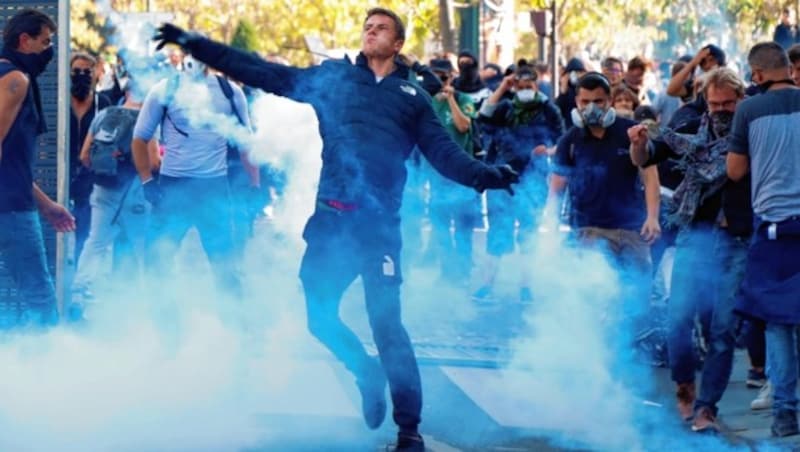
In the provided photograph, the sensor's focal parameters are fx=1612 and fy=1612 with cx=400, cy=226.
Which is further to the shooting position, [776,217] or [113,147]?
[113,147]

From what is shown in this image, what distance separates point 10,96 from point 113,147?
3276 mm

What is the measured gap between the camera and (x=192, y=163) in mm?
8930

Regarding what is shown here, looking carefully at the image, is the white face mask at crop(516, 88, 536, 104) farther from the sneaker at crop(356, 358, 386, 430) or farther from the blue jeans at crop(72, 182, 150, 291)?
the sneaker at crop(356, 358, 386, 430)

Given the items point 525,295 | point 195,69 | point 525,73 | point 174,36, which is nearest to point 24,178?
point 174,36

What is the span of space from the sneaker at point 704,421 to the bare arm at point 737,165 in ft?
3.46

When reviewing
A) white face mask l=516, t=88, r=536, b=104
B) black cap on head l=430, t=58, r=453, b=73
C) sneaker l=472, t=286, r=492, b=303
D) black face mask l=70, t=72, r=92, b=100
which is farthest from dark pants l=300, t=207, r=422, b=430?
black cap on head l=430, t=58, r=453, b=73

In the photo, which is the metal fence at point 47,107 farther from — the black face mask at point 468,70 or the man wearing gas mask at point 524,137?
the black face mask at point 468,70

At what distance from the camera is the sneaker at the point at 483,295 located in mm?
11883

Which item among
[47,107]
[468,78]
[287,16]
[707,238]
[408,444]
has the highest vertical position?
[287,16]

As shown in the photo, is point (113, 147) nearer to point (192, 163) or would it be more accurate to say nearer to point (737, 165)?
point (192, 163)

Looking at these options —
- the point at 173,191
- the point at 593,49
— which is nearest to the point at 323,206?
the point at 173,191

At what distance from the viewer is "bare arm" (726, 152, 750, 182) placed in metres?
7.03

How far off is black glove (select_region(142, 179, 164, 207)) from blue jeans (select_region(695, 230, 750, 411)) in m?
3.24

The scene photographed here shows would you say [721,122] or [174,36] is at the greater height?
[174,36]
